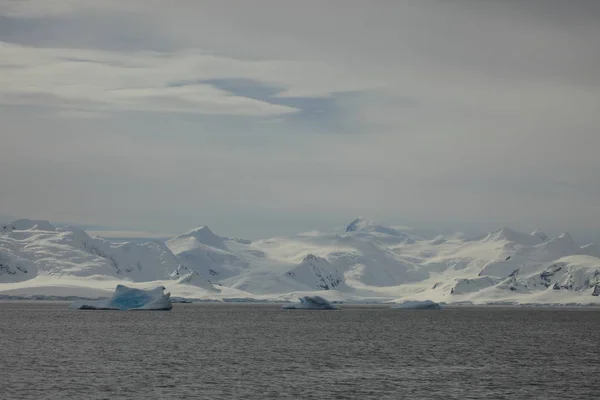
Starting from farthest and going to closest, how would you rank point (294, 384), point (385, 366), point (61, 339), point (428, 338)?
point (428, 338) → point (61, 339) → point (385, 366) → point (294, 384)

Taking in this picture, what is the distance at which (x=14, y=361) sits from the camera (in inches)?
3691

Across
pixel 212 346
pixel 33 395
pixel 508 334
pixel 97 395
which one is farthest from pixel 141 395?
pixel 508 334

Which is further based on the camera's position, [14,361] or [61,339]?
[61,339]

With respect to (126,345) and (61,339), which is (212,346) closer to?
(126,345)

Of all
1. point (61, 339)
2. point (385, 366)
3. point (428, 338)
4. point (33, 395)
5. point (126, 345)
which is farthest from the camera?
point (428, 338)

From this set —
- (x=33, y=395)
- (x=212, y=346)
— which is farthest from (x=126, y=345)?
(x=33, y=395)

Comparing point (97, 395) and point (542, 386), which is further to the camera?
point (542, 386)

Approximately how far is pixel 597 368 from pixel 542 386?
753 inches

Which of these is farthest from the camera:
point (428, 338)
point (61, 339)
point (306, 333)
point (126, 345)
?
point (306, 333)

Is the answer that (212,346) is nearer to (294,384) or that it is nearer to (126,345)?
(126,345)

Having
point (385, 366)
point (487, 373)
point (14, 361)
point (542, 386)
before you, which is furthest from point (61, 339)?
point (542, 386)

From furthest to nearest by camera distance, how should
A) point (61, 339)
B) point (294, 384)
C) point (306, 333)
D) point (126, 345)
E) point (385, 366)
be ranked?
point (306, 333) → point (61, 339) → point (126, 345) → point (385, 366) → point (294, 384)

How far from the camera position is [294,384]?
77.1 meters

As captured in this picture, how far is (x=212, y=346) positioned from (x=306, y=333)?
120ft
